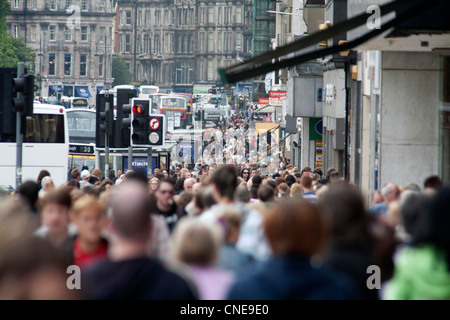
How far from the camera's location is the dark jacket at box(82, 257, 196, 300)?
451 centimetres

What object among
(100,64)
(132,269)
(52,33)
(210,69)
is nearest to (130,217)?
(132,269)

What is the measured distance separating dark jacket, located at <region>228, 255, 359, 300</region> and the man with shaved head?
30cm

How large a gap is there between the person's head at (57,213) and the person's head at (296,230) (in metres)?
2.54

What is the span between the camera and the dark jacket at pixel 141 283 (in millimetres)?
4512

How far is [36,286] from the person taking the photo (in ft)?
13.7

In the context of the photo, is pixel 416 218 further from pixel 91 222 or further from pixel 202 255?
pixel 91 222

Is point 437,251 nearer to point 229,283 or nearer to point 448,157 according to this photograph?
point 229,283

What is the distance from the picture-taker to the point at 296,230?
15.2 feet

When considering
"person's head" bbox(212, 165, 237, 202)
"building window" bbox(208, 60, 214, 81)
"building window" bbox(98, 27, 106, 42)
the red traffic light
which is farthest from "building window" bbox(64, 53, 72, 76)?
"person's head" bbox(212, 165, 237, 202)

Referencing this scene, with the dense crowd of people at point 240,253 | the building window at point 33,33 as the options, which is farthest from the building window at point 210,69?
the dense crowd of people at point 240,253

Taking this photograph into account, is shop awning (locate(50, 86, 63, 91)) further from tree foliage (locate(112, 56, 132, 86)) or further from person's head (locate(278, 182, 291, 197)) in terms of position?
person's head (locate(278, 182, 291, 197))

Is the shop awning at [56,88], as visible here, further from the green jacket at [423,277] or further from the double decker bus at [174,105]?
the green jacket at [423,277]
